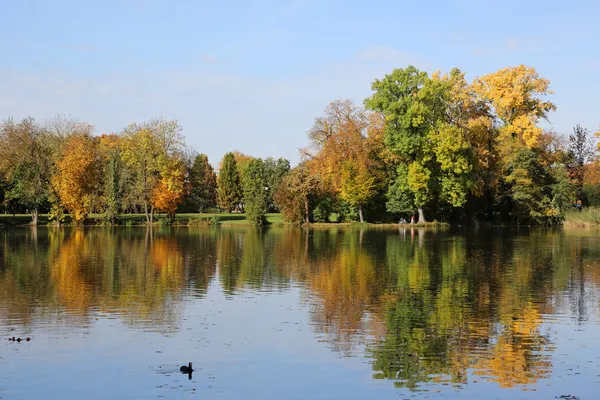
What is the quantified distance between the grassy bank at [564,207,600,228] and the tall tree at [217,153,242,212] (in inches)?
1964

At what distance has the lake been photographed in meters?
11.5

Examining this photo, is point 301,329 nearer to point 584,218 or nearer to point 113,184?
point 584,218

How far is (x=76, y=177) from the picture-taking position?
66312 millimetres

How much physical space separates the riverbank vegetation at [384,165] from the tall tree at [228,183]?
27.5m

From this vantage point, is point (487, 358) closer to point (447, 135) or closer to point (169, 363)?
point (169, 363)

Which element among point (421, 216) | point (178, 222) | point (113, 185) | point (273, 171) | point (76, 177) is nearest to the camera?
point (76, 177)

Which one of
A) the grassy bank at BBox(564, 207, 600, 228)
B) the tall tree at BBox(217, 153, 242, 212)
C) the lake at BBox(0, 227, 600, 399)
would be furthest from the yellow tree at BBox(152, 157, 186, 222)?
the lake at BBox(0, 227, 600, 399)

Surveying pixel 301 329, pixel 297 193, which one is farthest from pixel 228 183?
pixel 301 329

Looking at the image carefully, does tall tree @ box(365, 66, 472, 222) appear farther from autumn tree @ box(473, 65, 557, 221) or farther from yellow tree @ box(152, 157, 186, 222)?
yellow tree @ box(152, 157, 186, 222)

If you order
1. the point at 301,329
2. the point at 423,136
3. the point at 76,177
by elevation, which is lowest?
the point at 301,329

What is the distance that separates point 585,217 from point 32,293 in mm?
54906

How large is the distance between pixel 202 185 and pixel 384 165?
33986mm

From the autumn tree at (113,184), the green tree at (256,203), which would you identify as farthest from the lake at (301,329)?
the autumn tree at (113,184)

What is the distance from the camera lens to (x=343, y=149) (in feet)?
223
